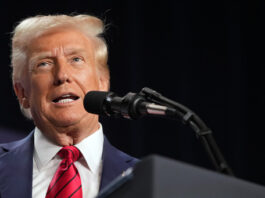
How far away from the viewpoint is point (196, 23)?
268 cm

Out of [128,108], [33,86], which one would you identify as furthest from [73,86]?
[128,108]

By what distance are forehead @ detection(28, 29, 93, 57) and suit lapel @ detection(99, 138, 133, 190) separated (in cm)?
46

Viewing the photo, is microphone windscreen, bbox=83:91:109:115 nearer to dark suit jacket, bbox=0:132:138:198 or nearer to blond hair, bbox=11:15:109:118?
dark suit jacket, bbox=0:132:138:198

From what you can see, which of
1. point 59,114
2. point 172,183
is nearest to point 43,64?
point 59,114

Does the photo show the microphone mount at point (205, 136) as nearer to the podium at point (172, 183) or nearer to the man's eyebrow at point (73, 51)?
the podium at point (172, 183)

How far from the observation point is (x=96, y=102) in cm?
127

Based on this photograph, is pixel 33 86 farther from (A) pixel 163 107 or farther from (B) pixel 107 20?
(A) pixel 163 107

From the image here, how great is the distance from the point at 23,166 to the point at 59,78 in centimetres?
41

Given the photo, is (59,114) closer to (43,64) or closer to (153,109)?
(43,64)

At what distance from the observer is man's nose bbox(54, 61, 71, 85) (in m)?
2.03

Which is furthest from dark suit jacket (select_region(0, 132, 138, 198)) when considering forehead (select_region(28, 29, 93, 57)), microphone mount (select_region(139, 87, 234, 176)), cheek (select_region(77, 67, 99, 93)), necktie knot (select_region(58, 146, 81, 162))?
microphone mount (select_region(139, 87, 234, 176))

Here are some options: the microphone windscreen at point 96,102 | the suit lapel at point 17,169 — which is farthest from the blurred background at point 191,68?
the microphone windscreen at point 96,102

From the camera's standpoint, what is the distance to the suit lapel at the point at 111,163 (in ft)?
6.19

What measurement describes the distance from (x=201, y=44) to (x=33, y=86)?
1057 millimetres
